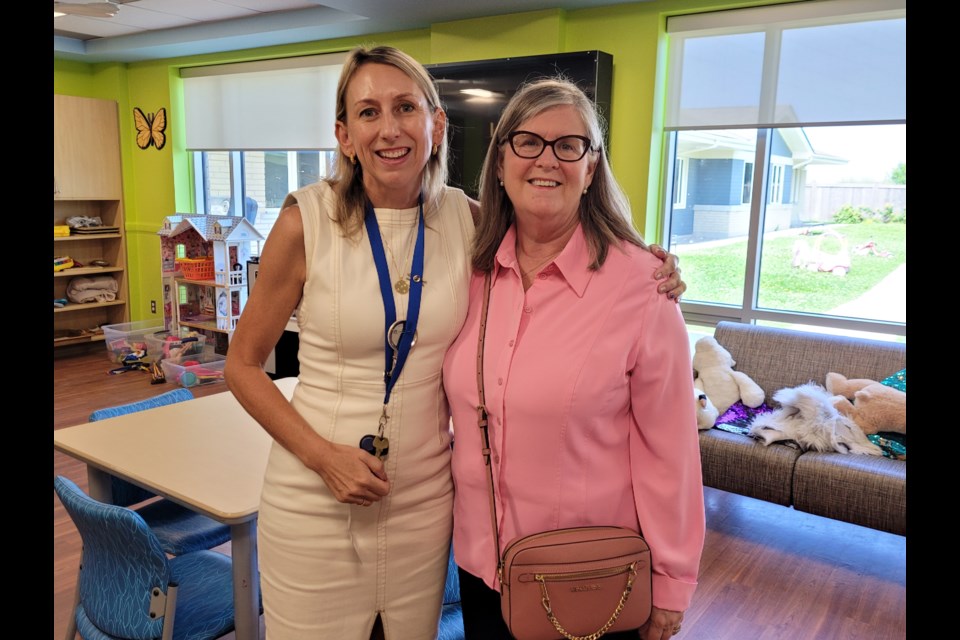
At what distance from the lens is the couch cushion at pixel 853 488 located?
294 centimetres

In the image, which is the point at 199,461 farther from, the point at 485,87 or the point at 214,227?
the point at 214,227

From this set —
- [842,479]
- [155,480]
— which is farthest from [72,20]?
[842,479]

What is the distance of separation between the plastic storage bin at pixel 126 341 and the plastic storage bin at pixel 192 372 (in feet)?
2.10

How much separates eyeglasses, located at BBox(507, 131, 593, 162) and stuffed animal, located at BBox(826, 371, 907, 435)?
2554 millimetres

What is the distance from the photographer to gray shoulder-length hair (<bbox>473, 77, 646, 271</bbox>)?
1.36 m

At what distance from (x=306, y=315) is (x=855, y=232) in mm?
3719

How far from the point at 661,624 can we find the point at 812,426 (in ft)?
7.53

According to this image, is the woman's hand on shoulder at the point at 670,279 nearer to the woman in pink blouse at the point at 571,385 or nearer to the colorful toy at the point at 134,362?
the woman in pink blouse at the point at 571,385

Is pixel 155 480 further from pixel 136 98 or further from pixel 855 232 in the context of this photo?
pixel 136 98

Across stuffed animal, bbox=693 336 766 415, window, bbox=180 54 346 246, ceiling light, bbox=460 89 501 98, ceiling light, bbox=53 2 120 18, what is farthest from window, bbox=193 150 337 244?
stuffed animal, bbox=693 336 766 415

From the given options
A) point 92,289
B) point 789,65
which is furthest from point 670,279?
point 92,289

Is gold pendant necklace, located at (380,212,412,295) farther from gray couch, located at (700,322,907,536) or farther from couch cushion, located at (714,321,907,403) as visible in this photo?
couch cushion, located at (714,321,907,403)

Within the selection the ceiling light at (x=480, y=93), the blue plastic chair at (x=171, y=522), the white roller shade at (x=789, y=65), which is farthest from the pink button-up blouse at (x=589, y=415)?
the ceiling light at (x=480, y=93)

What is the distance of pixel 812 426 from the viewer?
10.8 feet
